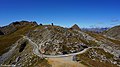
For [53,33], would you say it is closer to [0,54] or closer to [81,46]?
[81,46]

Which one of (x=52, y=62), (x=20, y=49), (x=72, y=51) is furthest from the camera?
(x=20, y=49)

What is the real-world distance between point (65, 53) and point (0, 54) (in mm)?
68216

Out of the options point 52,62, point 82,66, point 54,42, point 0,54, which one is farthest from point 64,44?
point 0,54

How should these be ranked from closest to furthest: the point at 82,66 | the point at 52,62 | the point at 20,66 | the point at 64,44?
the point at 82,66 → the point at 52,62 → the point at 20,66 → the point at 64,44

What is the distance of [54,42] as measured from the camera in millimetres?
106875

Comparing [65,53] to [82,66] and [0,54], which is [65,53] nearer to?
[82,66]

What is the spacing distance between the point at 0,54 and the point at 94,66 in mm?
92381

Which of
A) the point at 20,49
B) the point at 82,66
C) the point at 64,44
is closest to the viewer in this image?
the point at 82,66

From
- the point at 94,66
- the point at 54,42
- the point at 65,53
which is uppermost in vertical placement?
A: the point at 54,42

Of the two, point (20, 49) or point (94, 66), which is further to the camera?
point (20, 49)

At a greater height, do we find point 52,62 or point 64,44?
point 64,44

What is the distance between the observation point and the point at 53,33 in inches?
4833

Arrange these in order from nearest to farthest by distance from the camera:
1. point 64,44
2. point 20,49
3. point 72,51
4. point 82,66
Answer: point 82,66 < point 72,51 < point 64,44 < point 20,49

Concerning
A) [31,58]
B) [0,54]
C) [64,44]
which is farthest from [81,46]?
[0,54]
